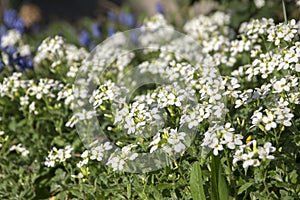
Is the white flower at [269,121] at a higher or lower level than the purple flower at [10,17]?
lower

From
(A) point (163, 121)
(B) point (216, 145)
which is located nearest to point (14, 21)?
(A) point (163, 121)

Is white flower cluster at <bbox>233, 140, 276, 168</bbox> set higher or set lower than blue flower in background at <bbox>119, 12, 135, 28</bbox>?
lower

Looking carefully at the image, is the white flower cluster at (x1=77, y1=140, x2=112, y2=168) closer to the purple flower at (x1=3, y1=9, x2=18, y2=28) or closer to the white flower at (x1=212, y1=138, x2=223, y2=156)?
the white flower at (x1=212, y1=138, x2=223, y2=156)

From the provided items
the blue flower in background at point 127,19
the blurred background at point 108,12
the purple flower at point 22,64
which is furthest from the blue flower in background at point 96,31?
the purple flower at point 22,64

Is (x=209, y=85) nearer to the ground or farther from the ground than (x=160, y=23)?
nearer to the ground

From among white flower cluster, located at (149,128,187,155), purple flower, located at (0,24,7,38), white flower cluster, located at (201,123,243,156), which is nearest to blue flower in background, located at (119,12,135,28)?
purple flower, located at (0,24,7,38)

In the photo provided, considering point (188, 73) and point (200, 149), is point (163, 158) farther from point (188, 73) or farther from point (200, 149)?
point (188, 73)

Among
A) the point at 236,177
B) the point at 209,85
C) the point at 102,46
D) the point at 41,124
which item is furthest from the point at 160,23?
the point at 236,177

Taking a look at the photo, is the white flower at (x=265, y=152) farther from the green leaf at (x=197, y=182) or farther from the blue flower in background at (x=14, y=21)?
the blue flower in background at (x=14, y=21)
